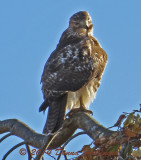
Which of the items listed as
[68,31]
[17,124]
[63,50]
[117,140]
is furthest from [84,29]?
[117,140]

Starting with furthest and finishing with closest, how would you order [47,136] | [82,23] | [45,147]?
[82,23] → [47,136] → [45,147]

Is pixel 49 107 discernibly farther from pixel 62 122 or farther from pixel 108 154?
pixel 108 154

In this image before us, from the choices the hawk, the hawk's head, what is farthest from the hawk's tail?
the hawk's head

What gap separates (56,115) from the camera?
16.3 ft

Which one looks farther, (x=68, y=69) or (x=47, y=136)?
(x=68, y=69)

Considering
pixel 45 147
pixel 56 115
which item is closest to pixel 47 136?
pixel 45 147

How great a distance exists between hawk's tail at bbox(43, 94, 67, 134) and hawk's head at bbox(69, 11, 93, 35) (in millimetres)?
1518

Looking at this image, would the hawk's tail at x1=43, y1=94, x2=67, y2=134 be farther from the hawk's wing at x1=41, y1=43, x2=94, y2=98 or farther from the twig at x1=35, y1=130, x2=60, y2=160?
the twig at x1=35, y1=130, x2=60, y2=160

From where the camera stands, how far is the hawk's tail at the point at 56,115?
186 inches

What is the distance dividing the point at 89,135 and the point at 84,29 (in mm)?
2974

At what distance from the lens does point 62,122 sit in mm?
4742

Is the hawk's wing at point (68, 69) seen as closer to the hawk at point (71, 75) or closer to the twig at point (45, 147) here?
the hawk at point (71, 75)

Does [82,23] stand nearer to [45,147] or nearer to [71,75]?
[71,75]

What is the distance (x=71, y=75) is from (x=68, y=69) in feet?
0.30
